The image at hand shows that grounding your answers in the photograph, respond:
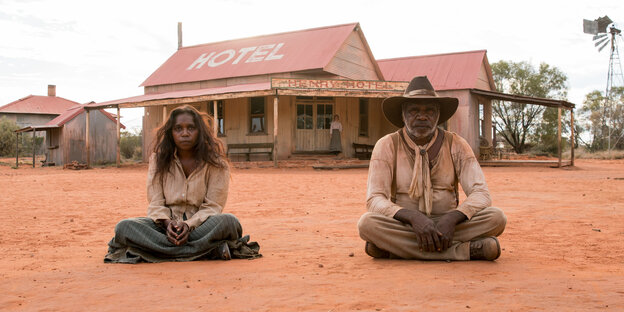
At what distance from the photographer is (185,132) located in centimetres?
464

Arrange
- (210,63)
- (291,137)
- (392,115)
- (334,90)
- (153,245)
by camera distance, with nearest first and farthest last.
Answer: (153,245) → (392,115) → (334,90) → (291,137) → (210,63)

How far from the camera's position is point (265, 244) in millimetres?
5434

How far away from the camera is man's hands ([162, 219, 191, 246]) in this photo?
4336mm

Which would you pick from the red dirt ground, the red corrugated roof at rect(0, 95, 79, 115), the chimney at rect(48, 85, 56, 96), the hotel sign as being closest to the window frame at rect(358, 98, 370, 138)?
the hotel sign

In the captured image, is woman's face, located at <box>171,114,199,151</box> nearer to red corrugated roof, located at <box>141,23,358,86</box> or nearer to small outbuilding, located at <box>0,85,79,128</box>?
red corrugated roof, located at <box>141,23,358,86</box>

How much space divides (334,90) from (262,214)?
10.7 meters

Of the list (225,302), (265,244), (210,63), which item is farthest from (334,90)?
(225,302)

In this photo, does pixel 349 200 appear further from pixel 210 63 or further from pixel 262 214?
pixel 210 63

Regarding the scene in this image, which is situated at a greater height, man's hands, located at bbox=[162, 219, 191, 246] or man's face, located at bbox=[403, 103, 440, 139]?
man's face, located at bbox=[403, 103, 440, 139]

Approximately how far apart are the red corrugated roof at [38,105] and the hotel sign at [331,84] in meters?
31.4

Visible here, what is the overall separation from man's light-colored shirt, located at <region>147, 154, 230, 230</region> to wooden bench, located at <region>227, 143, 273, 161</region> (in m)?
15.7

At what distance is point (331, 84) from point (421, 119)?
45.8ft

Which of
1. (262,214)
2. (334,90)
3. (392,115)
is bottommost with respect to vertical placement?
(262,214)

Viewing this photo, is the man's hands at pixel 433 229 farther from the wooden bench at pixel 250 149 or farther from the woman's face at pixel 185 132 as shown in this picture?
the wooden bench at pixel 250 149
